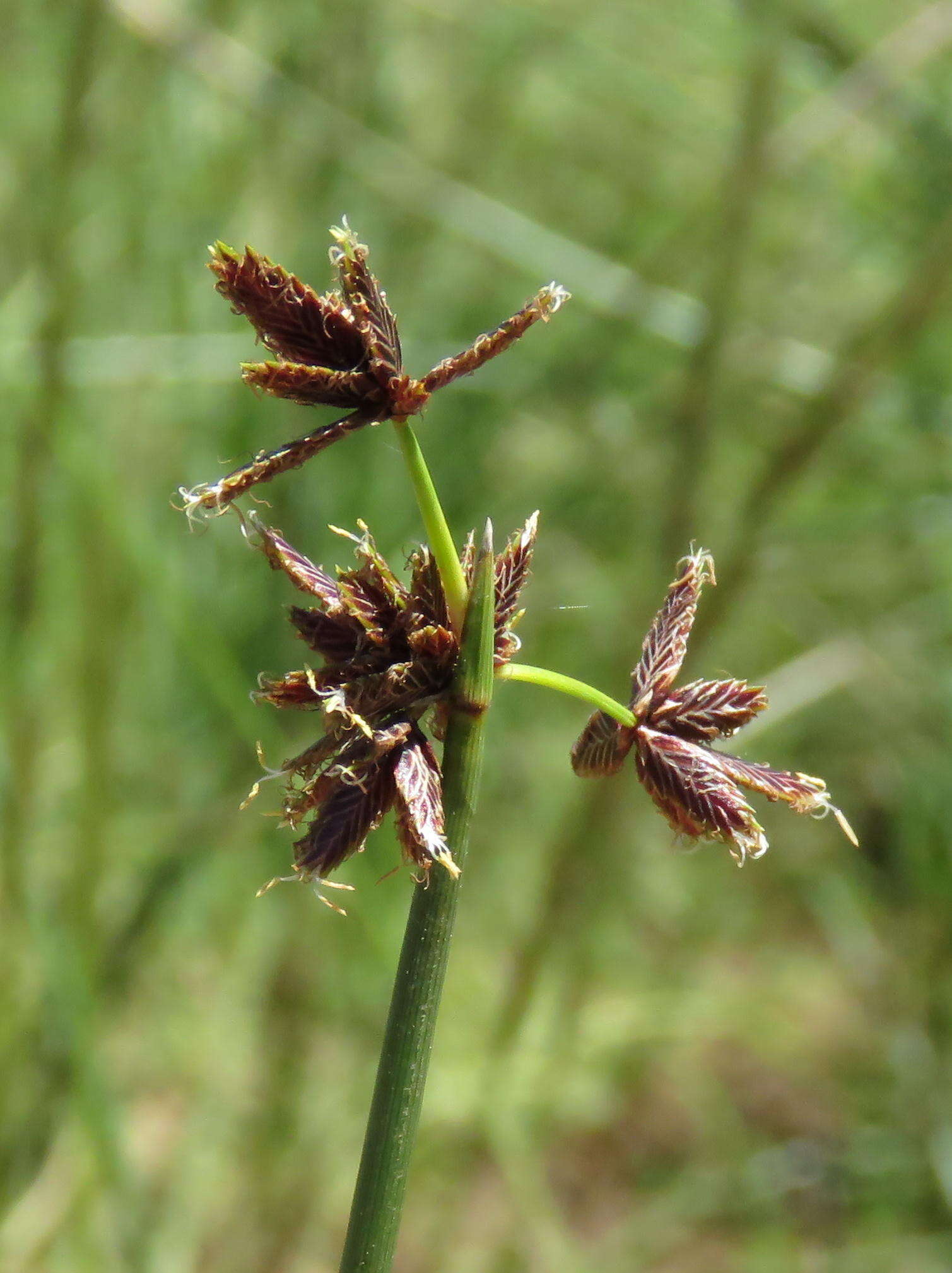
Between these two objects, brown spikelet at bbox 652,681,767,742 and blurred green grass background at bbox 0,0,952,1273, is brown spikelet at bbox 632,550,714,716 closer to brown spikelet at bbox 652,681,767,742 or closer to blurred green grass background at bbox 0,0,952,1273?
brown spikelet at bbox 652,681,767,742

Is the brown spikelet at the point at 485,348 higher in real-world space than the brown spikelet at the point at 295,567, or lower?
higher

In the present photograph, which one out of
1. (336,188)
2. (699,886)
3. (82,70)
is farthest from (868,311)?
(82,70)

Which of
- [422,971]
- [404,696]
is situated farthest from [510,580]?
[422,971]

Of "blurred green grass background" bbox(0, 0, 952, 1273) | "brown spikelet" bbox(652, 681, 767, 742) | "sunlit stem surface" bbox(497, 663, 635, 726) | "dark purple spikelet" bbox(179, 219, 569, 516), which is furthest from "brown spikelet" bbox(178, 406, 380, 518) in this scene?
"blurred green grass background" bbox(0, 0, 952, 1273)

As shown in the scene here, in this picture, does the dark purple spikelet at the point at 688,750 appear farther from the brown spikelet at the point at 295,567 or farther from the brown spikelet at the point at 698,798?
the brown spikelet at the point at 295,567

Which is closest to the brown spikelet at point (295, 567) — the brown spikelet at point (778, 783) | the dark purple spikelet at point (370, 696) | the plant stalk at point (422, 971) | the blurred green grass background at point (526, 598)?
the dark purple spikelet at point (370, 696)

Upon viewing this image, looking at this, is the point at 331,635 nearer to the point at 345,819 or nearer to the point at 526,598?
the point at 345,819
